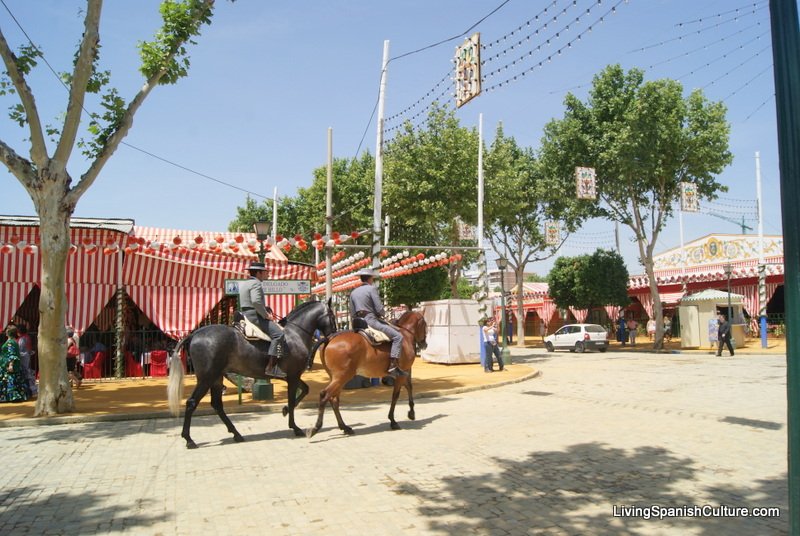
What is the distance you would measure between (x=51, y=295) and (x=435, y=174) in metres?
17.6

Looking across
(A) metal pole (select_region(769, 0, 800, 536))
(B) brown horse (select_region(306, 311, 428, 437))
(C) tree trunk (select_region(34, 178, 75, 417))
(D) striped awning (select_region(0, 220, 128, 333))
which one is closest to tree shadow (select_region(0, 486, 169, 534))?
(B) brown horse (select_region(306, 311, 428, 437))

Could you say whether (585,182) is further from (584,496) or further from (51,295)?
(584,496)

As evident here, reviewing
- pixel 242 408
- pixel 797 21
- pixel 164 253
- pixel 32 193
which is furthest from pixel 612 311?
pixel 797 21

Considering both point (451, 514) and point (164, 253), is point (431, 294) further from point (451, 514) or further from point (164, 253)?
point (451, 514)

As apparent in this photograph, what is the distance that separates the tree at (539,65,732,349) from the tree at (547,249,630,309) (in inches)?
303

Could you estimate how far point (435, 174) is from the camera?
26156 mm

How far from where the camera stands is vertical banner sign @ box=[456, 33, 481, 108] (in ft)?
44.3

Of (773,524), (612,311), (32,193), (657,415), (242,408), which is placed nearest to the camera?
(773,524)

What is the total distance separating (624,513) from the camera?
17.4 feet

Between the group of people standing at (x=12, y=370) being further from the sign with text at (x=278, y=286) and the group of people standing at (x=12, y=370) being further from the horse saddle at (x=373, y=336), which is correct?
the horse saddle at (x=373, y=336)

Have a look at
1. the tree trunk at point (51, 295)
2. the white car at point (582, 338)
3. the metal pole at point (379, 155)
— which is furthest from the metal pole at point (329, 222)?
the white car at point (582, 338)

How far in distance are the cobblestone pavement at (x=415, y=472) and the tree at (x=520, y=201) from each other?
62.4ft

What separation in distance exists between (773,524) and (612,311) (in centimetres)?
4200

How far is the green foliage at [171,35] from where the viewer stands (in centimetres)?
1199
